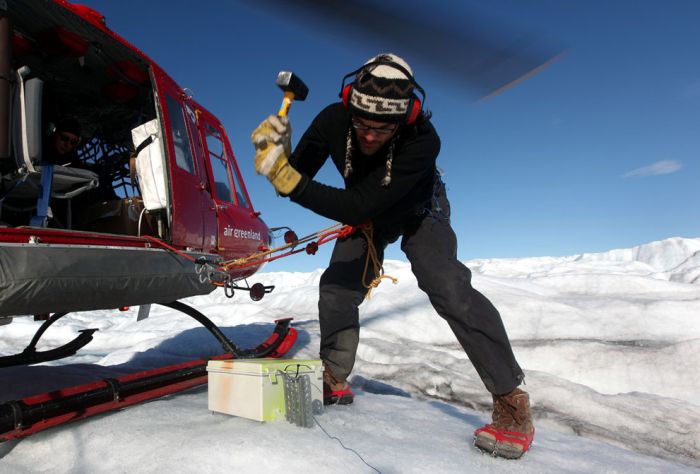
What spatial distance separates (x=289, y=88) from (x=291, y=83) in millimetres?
23

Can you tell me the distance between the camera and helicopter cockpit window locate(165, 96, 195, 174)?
3476 millimetres

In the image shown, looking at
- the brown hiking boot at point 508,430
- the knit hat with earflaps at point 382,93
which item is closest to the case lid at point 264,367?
the brown hiking boot at point 508,430

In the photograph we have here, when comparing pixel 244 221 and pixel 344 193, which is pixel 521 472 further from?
pixel 244 221

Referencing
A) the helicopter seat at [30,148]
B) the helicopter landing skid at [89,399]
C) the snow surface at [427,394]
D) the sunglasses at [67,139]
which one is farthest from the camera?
the sunglasses at [67,139]

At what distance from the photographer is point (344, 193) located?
1905 mm

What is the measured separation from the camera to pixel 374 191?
195 centimetres

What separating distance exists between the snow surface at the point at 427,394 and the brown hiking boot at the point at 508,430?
0.21 ft

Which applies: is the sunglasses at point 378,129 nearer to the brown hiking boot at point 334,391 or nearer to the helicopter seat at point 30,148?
the brown hiking boot at point 334,391

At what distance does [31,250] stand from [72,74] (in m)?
2.99

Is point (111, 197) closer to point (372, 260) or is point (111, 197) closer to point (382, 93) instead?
point (372, 260)

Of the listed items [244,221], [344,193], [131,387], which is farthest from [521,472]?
→ [244,221]

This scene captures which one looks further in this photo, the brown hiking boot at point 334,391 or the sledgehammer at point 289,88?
the brown hiking boot at point 334,391

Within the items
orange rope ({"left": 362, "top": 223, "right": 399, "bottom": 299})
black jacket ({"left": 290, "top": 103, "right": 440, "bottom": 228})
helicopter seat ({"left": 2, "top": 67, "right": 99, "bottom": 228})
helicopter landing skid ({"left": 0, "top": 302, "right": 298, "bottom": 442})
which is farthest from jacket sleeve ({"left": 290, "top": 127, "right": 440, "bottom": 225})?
helicopter seat ({"left": 2, "top": 67, "right": 99, "bottom": 228})

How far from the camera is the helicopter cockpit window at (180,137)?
137 inches
